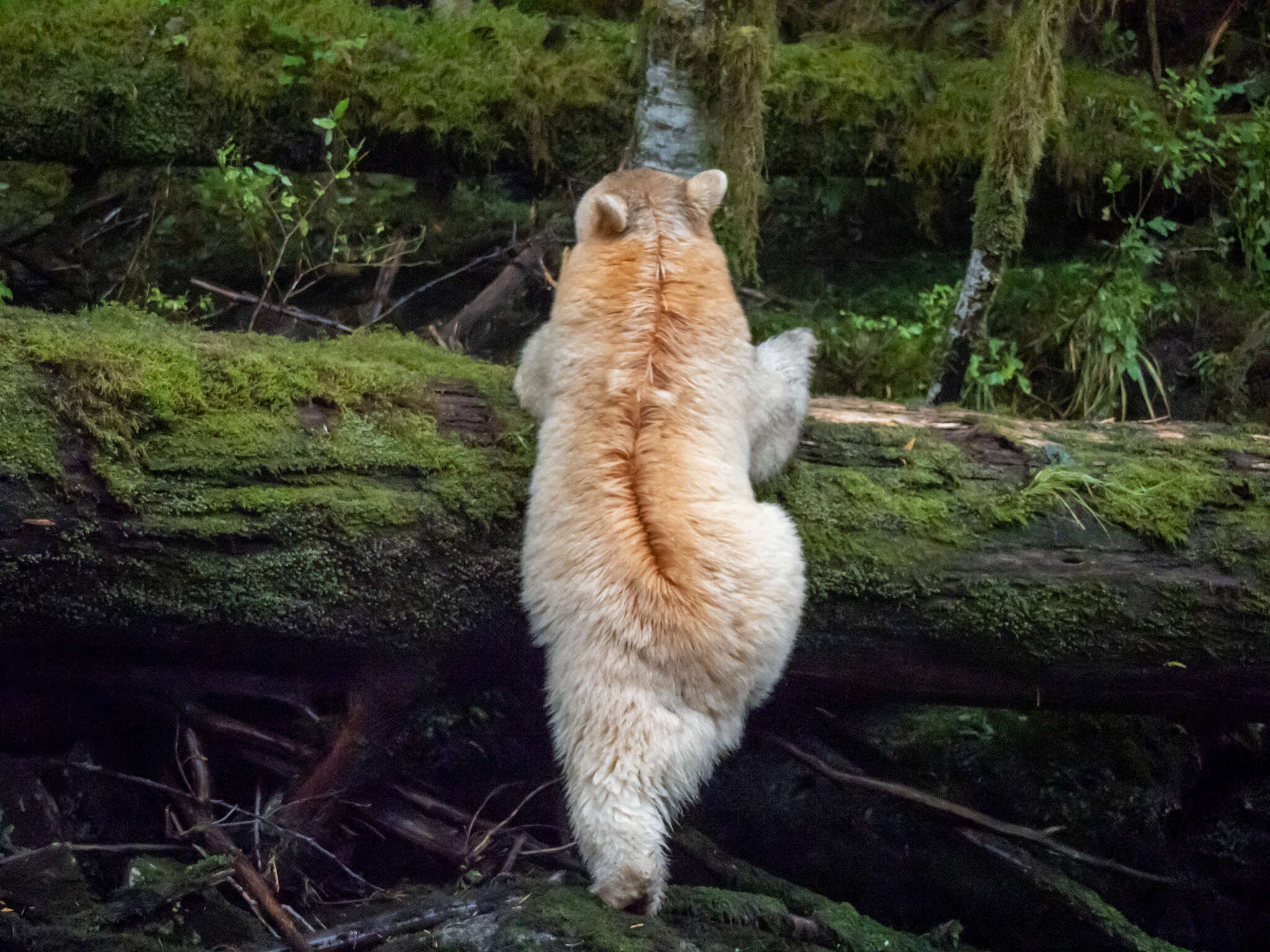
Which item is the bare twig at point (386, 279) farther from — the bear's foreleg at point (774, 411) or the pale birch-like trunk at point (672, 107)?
the bear's foreleg at point (774, 411)

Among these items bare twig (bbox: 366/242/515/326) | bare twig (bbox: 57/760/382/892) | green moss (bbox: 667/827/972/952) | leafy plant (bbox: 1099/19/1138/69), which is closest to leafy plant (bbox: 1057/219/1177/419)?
leafy plant (bbox: 1099/19/1138/69)

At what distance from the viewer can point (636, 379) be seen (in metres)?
4.02

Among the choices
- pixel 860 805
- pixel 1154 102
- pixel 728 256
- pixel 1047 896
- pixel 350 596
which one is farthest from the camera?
pixel 1154 102

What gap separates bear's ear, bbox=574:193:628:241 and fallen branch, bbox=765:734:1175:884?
2.82 metres

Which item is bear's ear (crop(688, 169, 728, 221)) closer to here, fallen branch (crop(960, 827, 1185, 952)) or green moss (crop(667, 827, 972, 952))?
green moss (crop(667, 827, 972, 952))

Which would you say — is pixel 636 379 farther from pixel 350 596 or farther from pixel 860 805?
pixel 860 805

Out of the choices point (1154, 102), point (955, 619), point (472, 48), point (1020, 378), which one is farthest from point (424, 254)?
point (1154, 102)

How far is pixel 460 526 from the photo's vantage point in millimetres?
3979

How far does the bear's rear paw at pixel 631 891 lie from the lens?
3463 mm

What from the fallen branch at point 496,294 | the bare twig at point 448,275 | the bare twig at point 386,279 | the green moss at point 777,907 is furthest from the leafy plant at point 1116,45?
the green moss at point 777,907

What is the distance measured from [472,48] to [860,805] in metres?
5.91

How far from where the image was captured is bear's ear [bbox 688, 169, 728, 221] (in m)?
4.74

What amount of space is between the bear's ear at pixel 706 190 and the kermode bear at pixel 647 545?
1.29 feet

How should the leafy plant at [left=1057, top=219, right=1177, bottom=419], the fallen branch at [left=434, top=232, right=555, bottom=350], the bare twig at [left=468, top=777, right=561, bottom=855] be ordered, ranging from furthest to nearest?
the leafy plant at [left=1057, top=219, right=1177, bottom=419], the fallen branch at [left=434, top=232, right=555, bottom=350], the bare twig at [left=468, top=777, right=561, bottom=855]
